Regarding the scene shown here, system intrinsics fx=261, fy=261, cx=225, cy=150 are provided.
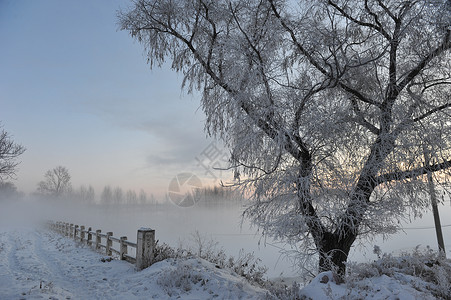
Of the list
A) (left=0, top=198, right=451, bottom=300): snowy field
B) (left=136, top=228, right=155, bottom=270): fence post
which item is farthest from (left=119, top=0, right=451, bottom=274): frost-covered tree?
(left=136, top=228, right=155, bottom=270): fence post

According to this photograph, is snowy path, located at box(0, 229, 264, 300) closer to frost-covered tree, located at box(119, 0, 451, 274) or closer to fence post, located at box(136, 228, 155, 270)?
fence post, located at box(136, 228, 155, 270)

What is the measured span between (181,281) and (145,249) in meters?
2.48

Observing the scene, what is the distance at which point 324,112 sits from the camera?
18.9ft

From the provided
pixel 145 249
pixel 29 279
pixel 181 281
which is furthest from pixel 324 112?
pixel 29 279

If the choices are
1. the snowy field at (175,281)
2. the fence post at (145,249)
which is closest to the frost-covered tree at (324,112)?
the snowy field at (175,281)

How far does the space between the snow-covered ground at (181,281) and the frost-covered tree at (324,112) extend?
1.17 m

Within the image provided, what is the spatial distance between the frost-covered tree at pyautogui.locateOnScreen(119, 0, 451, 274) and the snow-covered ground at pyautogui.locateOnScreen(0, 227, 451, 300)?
1170 millimetres

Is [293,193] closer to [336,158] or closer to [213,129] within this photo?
[336,158]

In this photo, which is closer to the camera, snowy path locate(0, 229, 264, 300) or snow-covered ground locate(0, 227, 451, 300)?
snow-covered ground locate(0, 227, 451, 300)

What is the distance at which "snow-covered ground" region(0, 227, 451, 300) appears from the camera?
12.9ft

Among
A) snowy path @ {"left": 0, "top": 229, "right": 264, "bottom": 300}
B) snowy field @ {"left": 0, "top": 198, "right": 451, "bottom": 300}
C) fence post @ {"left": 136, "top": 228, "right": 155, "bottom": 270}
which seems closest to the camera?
snowy field @ {"left": 0, "top": 198, "right": 451, "bottom": 300}

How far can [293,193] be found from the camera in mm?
5539

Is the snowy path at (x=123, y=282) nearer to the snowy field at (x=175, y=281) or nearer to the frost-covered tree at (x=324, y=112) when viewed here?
the snowy field at (x=175, y=281)

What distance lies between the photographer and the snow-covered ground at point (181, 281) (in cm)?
392
